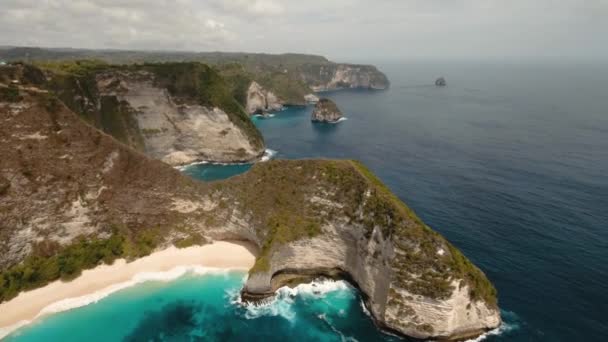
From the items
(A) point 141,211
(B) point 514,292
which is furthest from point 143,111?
(B) point 514,292

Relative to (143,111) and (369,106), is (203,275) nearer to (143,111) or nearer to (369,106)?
(143,111)

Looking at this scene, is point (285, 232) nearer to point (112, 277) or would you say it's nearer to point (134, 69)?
point (112, 277)

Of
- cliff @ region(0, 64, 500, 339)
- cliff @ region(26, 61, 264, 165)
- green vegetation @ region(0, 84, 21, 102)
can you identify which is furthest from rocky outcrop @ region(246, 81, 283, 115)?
green vegetation @ region(0, 84, 21, 102)

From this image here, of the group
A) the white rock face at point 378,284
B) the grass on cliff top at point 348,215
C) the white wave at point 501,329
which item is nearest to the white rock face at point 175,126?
the grass on cliff top at point 348,215

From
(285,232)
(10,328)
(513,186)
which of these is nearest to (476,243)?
(513,186)

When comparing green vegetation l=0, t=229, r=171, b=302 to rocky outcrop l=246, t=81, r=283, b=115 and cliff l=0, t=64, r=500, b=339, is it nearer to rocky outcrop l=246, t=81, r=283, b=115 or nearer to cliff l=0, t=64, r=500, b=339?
cliff l=0, t=64, r=500, b=339
